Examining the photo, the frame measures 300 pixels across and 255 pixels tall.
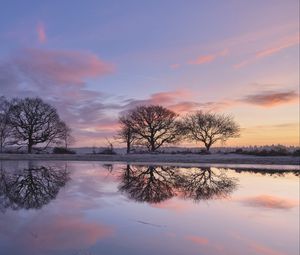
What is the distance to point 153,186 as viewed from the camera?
81.0 ft

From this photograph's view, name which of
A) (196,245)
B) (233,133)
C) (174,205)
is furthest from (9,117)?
(196,245)

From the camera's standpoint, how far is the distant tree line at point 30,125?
84.0 metres

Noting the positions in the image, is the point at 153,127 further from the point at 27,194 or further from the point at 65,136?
the point at 27,194

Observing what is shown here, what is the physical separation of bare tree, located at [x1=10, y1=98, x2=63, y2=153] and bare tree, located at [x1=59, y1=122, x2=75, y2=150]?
67cm

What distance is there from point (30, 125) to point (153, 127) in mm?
25520

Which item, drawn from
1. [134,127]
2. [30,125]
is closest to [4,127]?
[30,125]

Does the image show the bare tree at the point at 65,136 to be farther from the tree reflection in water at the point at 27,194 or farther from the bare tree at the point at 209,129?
the tree reflection in water at the point at 27,194

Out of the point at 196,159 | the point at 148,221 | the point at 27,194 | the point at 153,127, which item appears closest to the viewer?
the point at 148,221

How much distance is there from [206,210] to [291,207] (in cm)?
365

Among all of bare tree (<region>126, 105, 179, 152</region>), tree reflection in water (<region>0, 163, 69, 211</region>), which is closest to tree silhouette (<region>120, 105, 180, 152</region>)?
bare tree (<region>126, 105, 179, 152</region>)

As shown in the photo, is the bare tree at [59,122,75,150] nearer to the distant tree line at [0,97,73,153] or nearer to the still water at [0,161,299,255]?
the distant tree line at [0,97,73,153]

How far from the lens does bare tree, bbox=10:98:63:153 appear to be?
84.1 m

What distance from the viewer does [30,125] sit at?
84.4 m

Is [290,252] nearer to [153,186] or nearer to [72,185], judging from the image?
[153,186]
